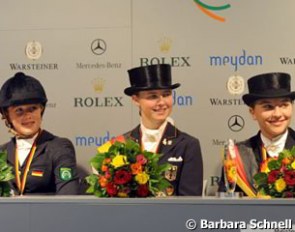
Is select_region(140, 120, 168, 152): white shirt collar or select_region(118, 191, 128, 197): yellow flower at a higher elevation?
select_region(140, 120, 168, 152): white shirt collar

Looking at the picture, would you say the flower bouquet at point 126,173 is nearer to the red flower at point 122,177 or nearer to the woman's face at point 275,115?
the red flower at point 122,177

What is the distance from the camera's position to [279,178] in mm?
2656

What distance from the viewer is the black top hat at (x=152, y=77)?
398 centimetres

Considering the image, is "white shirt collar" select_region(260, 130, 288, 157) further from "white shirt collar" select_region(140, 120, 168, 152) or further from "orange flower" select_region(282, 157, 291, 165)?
"orange flower" select_region(282, 157, 291, 165)

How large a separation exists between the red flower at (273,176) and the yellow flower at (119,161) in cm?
58

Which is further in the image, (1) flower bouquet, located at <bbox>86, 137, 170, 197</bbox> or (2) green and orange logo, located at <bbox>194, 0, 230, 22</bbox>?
(2) green and orange logo, located at <bbox>194, 0, 230, 22</bbox>

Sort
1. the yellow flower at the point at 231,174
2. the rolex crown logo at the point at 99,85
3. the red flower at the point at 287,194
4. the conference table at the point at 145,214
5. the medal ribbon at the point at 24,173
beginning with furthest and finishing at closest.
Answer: the rolex crown logo at the point at 99,85 < the medal ribbon at the point at 24,173 < the yellow flower at the point at 231,174 < the red flower at the point at 287,194 < the conference table at the point at 145,214

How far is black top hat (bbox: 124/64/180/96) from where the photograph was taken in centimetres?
398

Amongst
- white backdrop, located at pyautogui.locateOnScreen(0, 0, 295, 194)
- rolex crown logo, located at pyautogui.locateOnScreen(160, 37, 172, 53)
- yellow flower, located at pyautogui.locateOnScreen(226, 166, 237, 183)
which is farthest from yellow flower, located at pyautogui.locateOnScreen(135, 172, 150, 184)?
rolex crown logo, located at pyautogui.locateOnScreen(160, 37, 172, 53)

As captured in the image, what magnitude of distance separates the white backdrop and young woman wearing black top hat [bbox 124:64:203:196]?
0.78 feet

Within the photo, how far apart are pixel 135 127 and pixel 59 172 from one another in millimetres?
670

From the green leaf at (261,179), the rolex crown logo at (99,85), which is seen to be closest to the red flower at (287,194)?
the green leaf at (261,179)

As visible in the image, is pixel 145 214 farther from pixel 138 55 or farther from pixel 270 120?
pixel 138 55

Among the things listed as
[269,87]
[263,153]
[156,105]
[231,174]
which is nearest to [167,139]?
[156,105]
